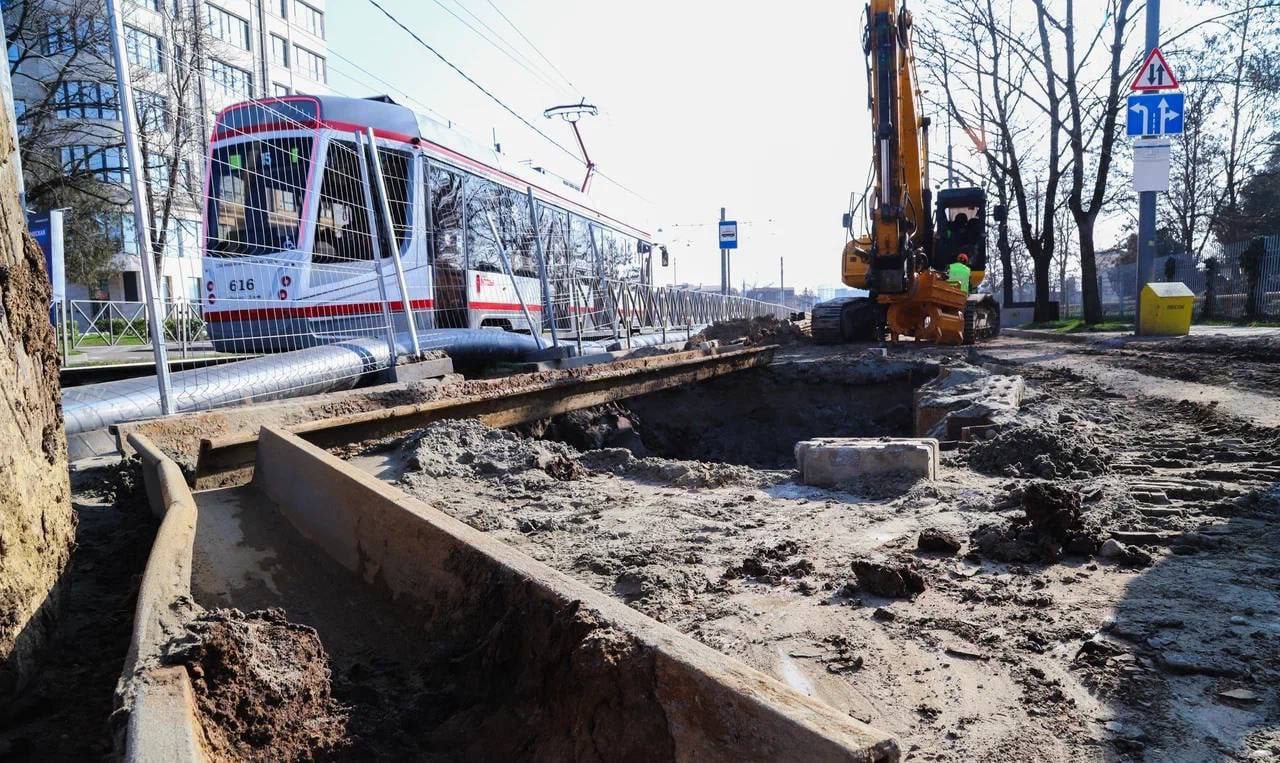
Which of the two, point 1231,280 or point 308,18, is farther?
point 308,18

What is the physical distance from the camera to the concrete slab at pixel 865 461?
4379 millimetres

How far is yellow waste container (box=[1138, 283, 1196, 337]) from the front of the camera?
15.2 m

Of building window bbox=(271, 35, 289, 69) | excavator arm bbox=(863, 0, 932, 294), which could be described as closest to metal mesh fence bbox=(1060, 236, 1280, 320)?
excavator arm bbox=(863, 0, 932, 294)

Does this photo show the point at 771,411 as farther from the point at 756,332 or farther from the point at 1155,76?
the point at 1155,76

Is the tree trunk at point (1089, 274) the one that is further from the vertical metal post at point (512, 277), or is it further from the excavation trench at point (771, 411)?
the vertical metal post at point (512, 277)

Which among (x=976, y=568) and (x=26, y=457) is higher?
(x=26, y=457)

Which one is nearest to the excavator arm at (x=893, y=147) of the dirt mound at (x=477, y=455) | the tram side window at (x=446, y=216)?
the tram side window at (x=446, y=216)

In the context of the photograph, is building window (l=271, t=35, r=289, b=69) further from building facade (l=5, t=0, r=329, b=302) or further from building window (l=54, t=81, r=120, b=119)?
building window (l=54, t=81, r=120, b=119)

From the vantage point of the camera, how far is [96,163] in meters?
27.3

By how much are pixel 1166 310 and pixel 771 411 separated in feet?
31.4

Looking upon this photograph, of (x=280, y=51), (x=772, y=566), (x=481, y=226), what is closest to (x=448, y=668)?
(x=772, y=566)

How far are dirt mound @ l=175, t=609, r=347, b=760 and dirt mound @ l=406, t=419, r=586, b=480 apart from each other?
7.61 feet

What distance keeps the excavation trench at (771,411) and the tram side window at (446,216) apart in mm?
3656

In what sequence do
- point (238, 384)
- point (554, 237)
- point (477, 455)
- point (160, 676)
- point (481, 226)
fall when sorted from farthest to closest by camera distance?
point (554, 237), point (481, 226), point (238, 384), point (477, 455), point (160, 676)
